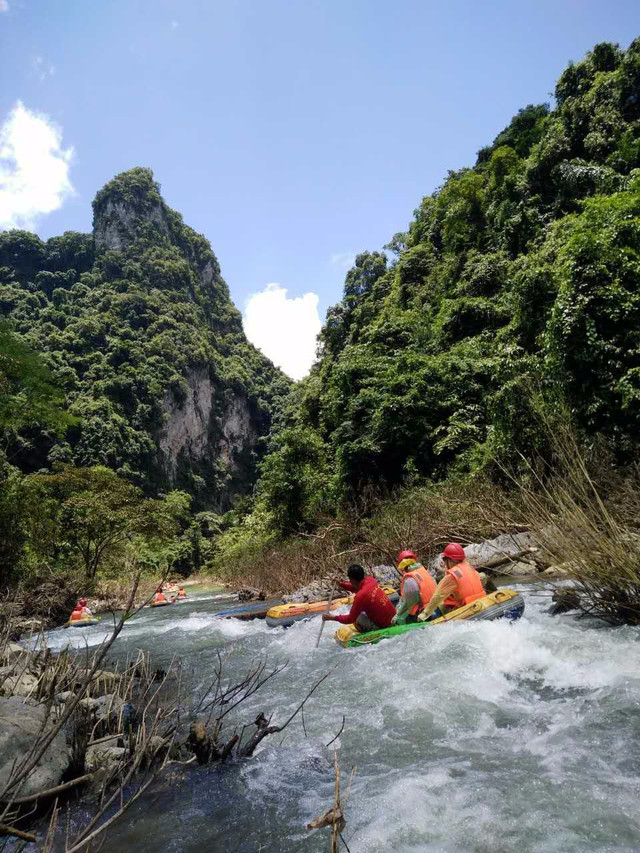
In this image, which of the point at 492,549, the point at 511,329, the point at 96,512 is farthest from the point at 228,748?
the point at 96,512

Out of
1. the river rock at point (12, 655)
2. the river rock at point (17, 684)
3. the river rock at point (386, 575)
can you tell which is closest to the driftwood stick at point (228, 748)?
the river rock at point (17, 684)

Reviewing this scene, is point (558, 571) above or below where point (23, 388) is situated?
below

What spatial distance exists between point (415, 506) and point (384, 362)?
29.1 feet

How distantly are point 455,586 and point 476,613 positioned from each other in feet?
1.86

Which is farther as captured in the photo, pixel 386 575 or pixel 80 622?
pixel 80 622

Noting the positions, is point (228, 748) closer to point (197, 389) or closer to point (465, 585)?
point (465, 585)

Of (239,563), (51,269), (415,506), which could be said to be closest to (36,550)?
(239,563)

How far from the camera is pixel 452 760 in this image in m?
3.74

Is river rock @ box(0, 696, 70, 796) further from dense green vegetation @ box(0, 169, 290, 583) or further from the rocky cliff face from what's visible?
the rocky cliff face

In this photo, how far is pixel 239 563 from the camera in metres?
25.5

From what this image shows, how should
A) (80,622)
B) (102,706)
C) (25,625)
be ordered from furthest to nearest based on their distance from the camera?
(80,622), (25,625), (102,706)

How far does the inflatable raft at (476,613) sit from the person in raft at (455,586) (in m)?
0.24

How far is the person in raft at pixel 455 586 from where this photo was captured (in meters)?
7.20

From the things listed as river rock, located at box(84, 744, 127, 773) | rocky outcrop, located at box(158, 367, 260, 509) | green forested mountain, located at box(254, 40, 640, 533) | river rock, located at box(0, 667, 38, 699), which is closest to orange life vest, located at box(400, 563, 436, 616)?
river rock, located at box(84, 744, 127, 773)
